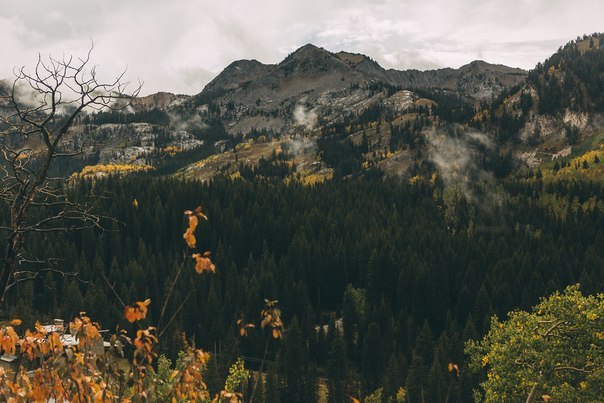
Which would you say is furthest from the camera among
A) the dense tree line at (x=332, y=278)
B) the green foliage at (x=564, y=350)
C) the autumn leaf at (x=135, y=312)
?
the dense tree line at (x=332, y=278)

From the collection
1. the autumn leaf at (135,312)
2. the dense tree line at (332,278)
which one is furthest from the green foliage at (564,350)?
the dense tree line at (332,278)

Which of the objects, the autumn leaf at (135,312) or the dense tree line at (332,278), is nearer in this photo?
the autumn leaf at (135,312)

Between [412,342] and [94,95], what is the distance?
339 feet

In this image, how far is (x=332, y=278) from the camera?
143m

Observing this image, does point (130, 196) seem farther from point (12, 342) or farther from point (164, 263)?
point (12, 342)

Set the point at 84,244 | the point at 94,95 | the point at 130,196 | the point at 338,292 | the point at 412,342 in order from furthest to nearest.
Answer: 1. the point at 130,196
2. the point at 84,244
3. the point at 338,292
4. the point at 412,342
5. the point at 94,95

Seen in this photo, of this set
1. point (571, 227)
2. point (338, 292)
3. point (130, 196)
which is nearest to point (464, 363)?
point (338, 292)

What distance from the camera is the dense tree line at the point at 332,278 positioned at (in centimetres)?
9062

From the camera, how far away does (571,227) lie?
17375 centimetres

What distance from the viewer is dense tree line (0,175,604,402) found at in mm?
90625

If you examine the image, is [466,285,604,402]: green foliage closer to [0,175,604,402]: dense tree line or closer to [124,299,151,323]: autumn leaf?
[124,299,151,323]: autumn leaf

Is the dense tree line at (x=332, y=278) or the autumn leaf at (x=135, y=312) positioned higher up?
the autumn leaf at (x=135, y=312)

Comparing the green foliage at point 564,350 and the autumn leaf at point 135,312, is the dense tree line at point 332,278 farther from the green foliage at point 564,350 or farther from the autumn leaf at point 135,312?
the autumn leaf at point 135,312

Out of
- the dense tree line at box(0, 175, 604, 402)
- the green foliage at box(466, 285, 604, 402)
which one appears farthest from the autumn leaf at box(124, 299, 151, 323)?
the dense tree line at box(0, 175, 604, 402)
